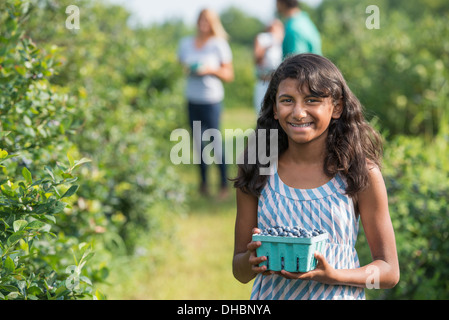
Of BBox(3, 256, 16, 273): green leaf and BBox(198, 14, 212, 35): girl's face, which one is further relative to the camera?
BBox(198, 14, 212, 35): girl's face

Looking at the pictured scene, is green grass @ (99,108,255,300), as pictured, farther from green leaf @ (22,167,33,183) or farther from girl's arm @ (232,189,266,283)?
green leaf @ (22,167,33,183)

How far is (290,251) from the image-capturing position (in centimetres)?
165

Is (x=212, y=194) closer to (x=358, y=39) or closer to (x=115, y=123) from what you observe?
(x=115, y=123)

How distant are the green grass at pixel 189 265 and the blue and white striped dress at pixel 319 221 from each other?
61.7 inches

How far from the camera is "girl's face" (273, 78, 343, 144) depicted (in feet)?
6.05

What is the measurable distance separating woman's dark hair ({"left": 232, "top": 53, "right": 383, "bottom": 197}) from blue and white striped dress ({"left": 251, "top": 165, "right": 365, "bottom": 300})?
5cm

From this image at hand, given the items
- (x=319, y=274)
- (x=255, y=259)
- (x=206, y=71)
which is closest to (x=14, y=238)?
(x=255, y=259)

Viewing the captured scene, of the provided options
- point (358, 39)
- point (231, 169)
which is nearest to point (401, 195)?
point (231, 169)

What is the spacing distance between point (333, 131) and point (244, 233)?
446 mm

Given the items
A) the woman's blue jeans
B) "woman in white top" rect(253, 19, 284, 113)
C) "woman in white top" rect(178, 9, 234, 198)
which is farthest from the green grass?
"woman in white top" rect(253, 19, 284, 113)

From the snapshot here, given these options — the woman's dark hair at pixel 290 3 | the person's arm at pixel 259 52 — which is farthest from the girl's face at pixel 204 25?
the woman's dark hair at pixel 290 3

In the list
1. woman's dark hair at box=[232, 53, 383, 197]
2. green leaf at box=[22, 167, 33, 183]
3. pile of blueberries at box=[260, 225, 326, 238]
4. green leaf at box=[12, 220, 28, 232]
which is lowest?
pile of blueberries at box=[260, 225, 326, 238]

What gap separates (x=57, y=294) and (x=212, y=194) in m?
4.71
